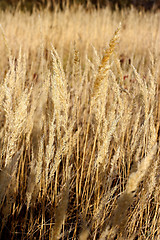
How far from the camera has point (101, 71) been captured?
75 cm

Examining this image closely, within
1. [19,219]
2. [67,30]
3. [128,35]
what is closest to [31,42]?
A: [67,30]

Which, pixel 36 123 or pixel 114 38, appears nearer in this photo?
pixel 114 38

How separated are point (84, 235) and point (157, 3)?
11.5 metres

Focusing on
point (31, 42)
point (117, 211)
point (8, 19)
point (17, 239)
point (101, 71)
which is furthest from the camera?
point (8, 19)

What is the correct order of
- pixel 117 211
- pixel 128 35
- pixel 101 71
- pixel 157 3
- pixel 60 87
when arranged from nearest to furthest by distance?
pixel 117 211, pixel 101 71, pixel 60 87, pixel 128 35, pixel 157 3

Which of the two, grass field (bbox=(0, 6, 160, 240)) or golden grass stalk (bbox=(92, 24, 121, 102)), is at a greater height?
golden grass stalk (bbox=(92, 24, 121, 102))

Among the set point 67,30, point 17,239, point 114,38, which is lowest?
point 17,239

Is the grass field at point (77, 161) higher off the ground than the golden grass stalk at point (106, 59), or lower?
lower

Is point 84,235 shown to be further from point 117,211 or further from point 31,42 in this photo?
point 31,42

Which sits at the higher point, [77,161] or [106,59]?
[106,59]

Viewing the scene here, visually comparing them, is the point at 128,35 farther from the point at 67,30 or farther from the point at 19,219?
the point at 19,219

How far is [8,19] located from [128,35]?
8.46ft

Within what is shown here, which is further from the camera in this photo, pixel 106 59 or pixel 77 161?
pixel 77 161

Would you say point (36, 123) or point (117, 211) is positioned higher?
point (36, 123)
